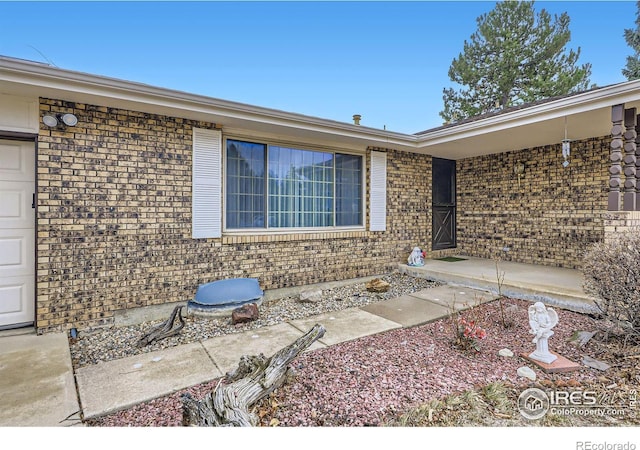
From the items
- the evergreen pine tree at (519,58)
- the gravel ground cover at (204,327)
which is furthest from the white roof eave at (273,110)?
the evergreen pine tree at (519,58)

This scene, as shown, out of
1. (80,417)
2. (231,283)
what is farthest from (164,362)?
(231,283)

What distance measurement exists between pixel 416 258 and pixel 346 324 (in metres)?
3.32

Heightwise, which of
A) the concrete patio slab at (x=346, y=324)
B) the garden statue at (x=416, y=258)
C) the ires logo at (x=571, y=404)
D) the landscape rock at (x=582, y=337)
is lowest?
the ires logo at (x=571, y=404)

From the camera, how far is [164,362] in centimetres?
289

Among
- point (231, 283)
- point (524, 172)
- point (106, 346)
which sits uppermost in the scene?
point (524, 172)

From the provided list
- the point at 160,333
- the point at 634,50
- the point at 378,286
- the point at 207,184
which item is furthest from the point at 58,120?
the point at 634,50

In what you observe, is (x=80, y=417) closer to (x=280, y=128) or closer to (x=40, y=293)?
(x=40, y=293)

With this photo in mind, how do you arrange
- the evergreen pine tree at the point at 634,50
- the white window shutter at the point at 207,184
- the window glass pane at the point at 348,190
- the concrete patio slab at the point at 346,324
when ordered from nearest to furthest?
the concrete patio slab at the point at 346,324 → the white window shutter at the point at 207,184 → the window glass pane at the point at 348,190 → the evergreen pine tree at the point at 634,50

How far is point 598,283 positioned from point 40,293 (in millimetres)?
6181

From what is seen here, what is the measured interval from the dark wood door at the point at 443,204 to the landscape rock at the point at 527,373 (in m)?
5.20

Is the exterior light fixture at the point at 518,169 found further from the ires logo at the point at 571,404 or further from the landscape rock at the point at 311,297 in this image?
the ires logo at the point at 571,404

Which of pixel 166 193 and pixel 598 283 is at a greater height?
pixel 166 193

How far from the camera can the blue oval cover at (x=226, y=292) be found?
13.8 ft

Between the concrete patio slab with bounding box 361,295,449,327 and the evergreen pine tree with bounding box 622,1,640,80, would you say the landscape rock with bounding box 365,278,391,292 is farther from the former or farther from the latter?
the evergreen pine tree with bounding box 622,1,640,80
